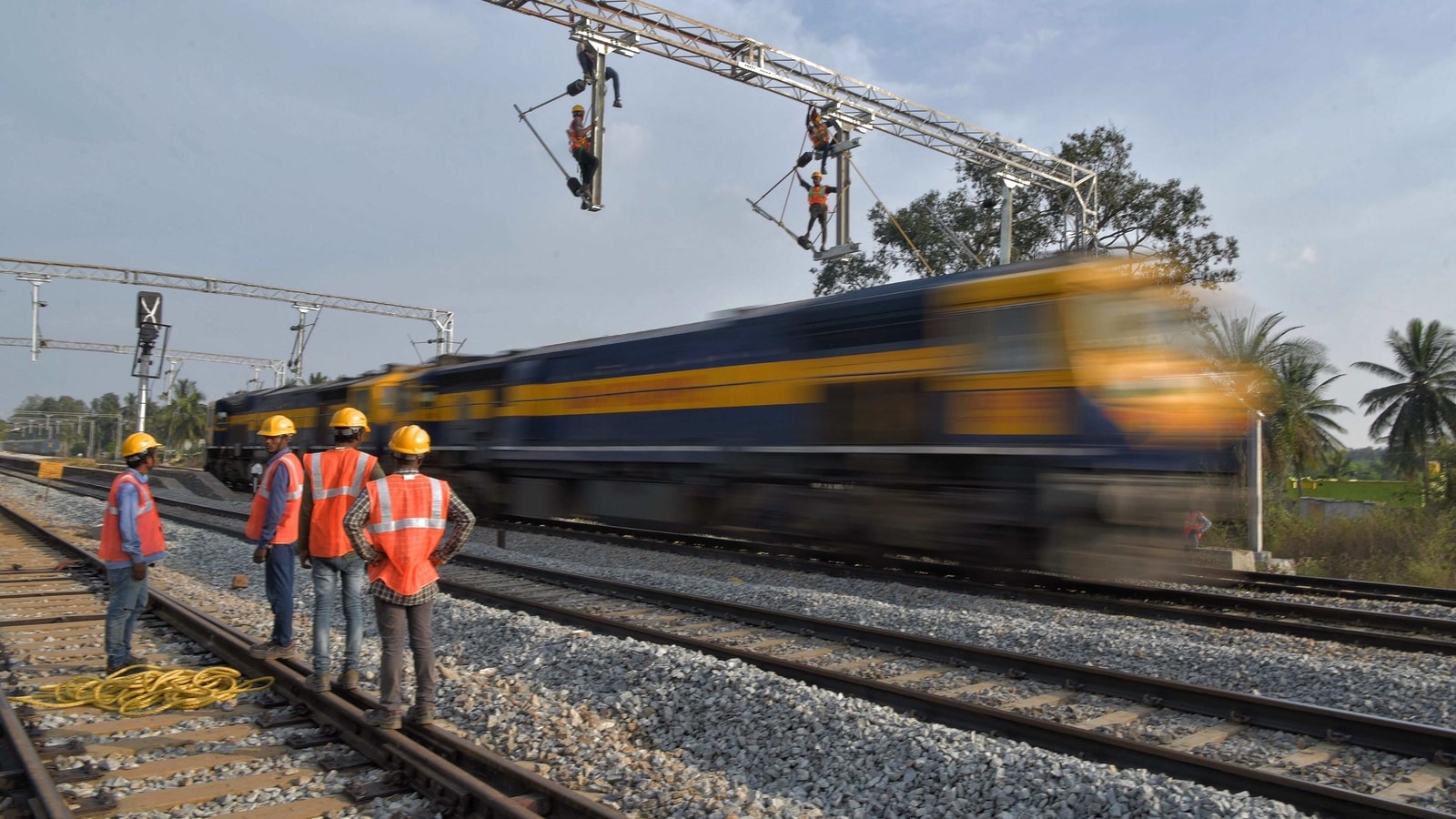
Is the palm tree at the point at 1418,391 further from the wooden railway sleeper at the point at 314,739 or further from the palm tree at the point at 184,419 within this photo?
the palm tree at the point at 184,419

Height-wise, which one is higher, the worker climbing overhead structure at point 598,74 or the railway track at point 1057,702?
the worker climbing overhead structure at point 598,74

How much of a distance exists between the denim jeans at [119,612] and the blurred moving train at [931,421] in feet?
23.1

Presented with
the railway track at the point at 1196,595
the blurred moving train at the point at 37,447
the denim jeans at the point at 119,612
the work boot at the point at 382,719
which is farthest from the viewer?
the blurred moving train at the point at 37,447

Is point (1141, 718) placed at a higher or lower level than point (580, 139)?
lower

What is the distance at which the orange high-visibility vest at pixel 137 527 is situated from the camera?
6168mm

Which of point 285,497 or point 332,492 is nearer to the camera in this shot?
point 332,492

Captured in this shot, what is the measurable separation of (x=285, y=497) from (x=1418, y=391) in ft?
135

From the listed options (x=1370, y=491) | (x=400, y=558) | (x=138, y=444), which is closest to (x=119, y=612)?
(x=138, y=444)

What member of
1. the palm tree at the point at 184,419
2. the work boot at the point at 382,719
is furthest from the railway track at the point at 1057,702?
the palm tree at the point at 184,419

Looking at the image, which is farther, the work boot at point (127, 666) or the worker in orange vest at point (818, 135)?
the worker in orange vest at point (818, 135)

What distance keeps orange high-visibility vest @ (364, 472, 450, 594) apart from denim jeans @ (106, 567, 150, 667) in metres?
2.43

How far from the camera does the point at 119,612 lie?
616 centimetres

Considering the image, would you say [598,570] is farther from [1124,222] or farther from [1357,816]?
[1124,222]

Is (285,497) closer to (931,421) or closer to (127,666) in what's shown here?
(127,666)
